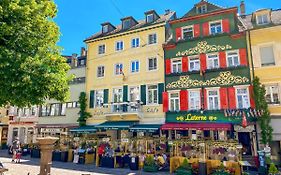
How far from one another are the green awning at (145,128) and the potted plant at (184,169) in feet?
16.0

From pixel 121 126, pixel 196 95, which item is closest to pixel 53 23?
pixel 121 126

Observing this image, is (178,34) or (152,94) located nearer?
(178,34)

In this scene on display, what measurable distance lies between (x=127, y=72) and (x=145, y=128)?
22.9ft

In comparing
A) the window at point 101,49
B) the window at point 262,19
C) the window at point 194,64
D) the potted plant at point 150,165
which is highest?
the window at point 262,19

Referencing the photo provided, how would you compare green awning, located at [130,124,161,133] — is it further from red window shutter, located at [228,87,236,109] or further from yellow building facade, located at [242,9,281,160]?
yellow building facade, located at [242,9,281,160]

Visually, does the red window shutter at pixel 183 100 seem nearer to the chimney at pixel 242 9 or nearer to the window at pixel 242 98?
the window at pixel 242 98

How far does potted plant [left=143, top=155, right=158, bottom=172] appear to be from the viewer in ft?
57.4

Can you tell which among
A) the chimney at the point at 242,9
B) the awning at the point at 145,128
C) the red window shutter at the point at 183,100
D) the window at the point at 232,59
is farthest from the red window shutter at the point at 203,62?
the chimney at the point at 242,9

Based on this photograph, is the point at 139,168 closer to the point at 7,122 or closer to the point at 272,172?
the point at 272,172

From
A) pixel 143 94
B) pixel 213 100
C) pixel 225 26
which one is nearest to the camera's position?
pixel 213 100

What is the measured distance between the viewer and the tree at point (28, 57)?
9898mm

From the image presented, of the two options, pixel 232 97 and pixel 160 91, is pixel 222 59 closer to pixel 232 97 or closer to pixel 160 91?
pixel 232 97

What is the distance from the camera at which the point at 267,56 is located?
2002 centimetres

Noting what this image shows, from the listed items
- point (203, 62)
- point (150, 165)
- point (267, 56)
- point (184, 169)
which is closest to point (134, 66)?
point (203, 62)
